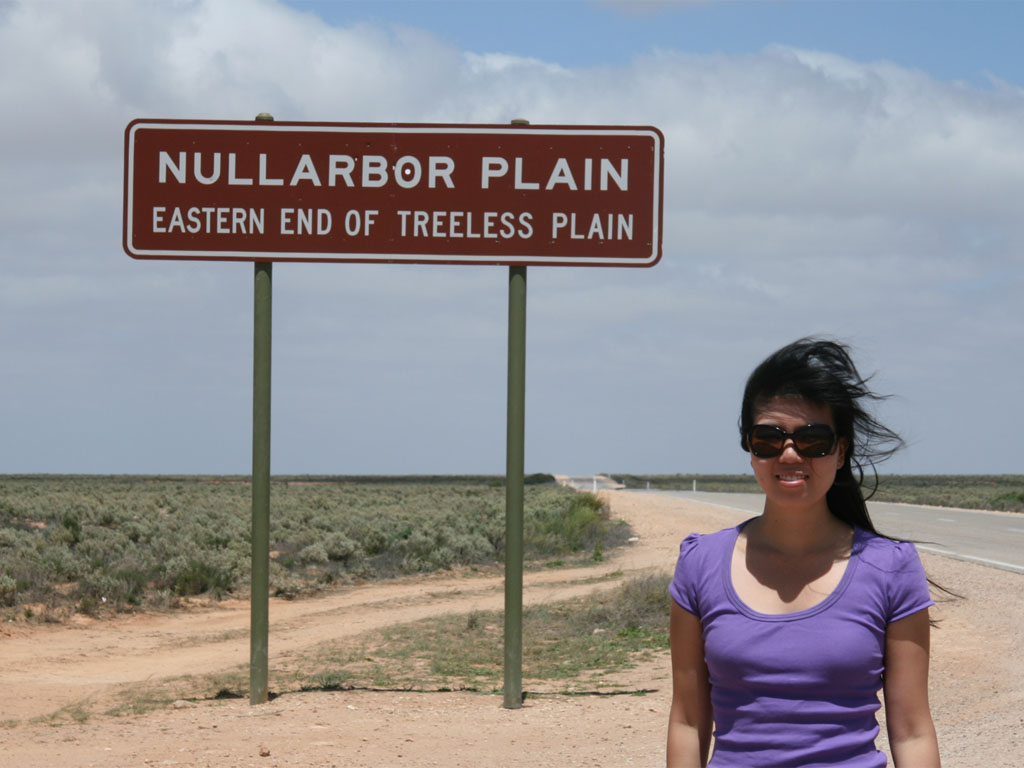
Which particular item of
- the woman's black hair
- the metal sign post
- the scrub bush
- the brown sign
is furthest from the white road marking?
the woman's black hair

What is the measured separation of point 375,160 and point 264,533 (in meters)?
2.69

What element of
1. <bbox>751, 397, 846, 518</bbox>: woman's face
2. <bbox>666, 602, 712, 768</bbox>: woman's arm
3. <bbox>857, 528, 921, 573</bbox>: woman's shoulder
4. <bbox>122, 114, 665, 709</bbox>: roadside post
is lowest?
<bbox>666, 602, 712, 768</bbox>: woman's arm

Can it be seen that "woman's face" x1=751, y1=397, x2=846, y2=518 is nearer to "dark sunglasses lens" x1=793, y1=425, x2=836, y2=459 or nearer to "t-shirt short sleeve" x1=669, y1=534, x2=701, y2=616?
"dark sunglasses lens" x1=793, y1=425, x2=836, y2=459

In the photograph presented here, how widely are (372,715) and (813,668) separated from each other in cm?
557

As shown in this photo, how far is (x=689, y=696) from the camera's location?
2.63m

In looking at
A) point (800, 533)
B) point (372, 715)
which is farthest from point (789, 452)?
point (372, 715)

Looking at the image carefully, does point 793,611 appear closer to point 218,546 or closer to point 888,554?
point 888,554

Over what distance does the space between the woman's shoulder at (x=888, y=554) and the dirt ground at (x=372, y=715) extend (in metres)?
3.99

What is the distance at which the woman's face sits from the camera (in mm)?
2598

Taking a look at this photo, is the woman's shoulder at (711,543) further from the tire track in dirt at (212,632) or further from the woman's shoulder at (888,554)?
the tire track in dirt at (212,632)

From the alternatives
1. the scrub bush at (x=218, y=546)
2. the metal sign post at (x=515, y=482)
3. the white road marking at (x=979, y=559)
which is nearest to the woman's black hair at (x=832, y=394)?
the metal sign post at (x=515, y=482)

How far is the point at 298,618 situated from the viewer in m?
14.5

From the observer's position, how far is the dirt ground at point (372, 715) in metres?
6.47

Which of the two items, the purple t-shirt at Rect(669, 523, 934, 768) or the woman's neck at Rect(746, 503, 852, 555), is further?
the woman's neck at Rect(746, 503, 852, 555)
